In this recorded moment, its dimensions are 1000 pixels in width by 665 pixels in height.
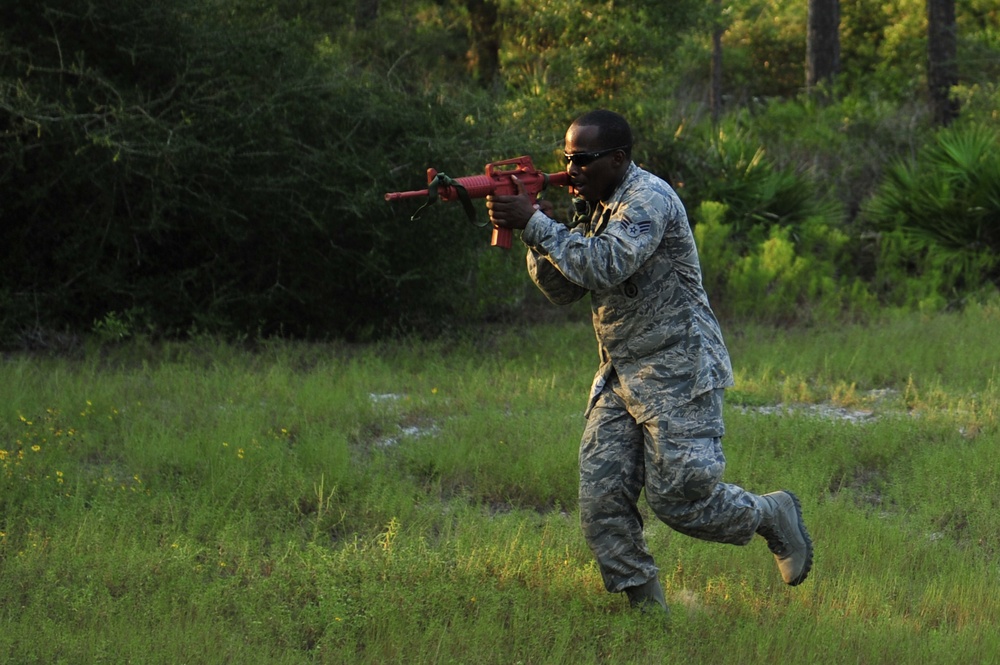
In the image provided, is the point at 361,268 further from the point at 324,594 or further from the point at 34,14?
the point at 324,594

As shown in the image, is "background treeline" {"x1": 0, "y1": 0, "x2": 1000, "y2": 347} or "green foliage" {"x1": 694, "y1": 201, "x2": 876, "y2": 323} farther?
"green foliage" {"x1": 694, "y1": 201, "x2": 876, "y2": 323}

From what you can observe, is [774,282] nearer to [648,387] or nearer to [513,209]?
[648,387]

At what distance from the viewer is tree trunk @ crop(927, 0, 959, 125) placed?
720 inches

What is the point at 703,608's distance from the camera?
4863 millimetres

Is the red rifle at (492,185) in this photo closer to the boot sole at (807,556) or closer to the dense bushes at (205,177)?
the boot sole at (807,556)

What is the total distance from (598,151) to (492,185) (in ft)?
1.33

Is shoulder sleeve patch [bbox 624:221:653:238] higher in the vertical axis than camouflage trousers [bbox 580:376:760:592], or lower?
higher

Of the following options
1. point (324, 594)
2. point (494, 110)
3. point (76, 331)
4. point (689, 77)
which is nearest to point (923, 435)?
point (324, 594)

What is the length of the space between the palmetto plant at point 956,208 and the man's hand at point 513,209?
10141 mm

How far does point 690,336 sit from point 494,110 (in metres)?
7.02

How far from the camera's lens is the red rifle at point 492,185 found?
427 cm

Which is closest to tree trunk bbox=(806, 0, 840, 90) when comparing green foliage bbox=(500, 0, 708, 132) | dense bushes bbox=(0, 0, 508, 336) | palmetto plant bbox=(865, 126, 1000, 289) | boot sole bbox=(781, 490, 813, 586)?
green foliage bbox=(500, 0, 708, 132)

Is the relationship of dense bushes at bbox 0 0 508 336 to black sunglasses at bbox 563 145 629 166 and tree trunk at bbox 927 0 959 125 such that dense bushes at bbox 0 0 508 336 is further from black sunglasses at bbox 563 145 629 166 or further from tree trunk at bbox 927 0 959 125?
tree trunk at bbox 927 0 959 125

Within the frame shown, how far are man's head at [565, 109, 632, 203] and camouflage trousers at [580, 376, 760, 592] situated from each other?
28.0 inches
